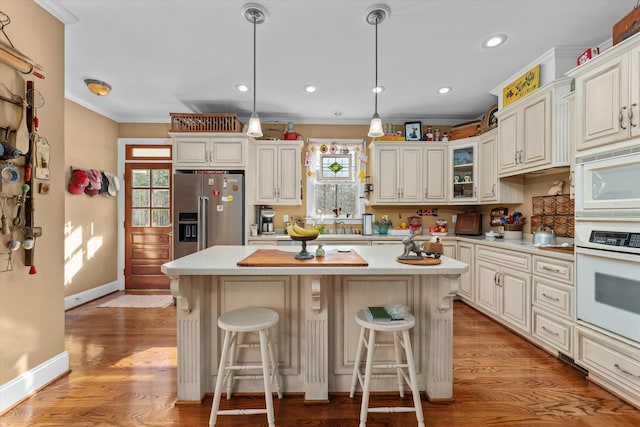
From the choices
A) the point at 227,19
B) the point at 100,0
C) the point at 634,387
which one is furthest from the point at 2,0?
the point at 634,387

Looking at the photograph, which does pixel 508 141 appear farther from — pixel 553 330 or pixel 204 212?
pixel 204 212

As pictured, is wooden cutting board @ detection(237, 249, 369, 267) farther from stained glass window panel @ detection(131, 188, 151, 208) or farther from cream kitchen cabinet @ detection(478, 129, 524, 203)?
stained glass window panel @ detection(131, 188, 151, 208)

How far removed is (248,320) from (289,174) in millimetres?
2844

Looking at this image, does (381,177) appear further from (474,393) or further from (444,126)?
(474,393)

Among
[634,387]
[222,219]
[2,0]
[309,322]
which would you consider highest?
[2,0]

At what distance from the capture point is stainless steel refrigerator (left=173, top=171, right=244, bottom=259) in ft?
12.5

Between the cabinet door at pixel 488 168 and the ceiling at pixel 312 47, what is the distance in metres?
0.56

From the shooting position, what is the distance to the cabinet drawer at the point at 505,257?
9.02ft

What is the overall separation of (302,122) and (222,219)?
1.97 m

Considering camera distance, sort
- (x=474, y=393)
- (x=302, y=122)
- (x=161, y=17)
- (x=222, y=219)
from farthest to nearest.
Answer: (x=302, y=122)
(x=222, y=219)
(x=161, y=17)
(x=474, y=393)

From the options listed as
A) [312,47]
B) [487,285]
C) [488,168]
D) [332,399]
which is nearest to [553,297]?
[487,285]

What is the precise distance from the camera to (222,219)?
3.84m

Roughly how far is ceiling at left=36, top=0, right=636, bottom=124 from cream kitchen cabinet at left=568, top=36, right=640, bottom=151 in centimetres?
52

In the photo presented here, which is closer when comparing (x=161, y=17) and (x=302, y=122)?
(x=161, y=17)
